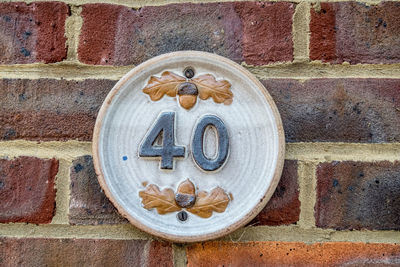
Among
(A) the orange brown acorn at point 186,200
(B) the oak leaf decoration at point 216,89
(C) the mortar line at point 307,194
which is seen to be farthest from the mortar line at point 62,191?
(C) the mortar line at point 307,194

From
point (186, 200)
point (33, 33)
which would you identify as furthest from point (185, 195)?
point (33, 33)

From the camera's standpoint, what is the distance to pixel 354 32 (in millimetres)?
593

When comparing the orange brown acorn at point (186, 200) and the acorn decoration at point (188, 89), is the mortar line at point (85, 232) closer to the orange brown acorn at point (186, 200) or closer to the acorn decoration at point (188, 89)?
the orange brown acorn at point (186, 200)

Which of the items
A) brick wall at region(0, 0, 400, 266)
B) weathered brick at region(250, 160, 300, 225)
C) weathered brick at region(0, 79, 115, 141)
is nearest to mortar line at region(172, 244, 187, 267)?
brick wall at region(0, 0, 400, 266)

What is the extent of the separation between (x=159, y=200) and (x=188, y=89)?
165 mm

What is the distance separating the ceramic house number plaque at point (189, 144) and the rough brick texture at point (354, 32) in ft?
0.42

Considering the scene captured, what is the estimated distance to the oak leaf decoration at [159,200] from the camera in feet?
1.85

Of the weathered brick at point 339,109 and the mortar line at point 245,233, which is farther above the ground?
the weathered brick at point 339,109

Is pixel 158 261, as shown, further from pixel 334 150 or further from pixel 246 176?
pixel 334 150

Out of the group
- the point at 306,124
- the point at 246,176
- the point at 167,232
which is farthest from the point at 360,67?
→ the point at 167,232

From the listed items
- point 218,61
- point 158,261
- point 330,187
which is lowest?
point 158,261

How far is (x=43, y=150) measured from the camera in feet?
1.94

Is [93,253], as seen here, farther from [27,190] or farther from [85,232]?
[27,190]

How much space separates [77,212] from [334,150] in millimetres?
391
